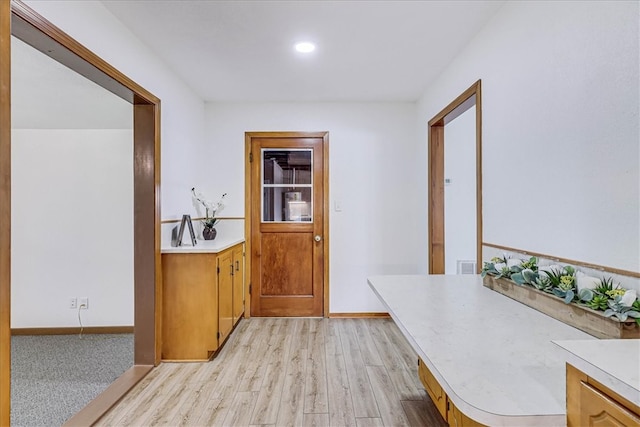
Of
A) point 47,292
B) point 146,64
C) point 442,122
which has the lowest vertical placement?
point 47,292

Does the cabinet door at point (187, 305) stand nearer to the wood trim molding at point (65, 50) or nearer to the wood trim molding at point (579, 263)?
the wood trim molding at point (65, 50)

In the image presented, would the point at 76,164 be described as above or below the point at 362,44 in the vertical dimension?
below

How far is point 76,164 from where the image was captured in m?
3.19

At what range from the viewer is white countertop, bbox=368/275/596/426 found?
720mm

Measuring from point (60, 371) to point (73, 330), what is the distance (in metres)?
0.88

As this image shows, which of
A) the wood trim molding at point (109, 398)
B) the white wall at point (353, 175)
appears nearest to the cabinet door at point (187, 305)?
the wood trim molding at point (109, 398)

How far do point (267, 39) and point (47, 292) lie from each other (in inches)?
125

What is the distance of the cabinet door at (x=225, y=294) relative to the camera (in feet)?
9.05

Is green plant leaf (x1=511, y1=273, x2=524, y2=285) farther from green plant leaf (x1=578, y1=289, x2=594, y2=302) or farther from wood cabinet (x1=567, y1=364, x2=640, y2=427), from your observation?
wood cabinet (x1=567, y1=364, x2=640, y2=427)

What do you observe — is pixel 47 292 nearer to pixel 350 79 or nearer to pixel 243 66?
pixel 243 66

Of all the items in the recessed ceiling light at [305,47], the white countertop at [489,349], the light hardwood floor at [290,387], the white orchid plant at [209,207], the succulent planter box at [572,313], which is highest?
the recessed ceiling light at [305,47]

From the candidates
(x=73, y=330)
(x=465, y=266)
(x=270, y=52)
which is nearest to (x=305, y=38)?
(x=270, y=52)

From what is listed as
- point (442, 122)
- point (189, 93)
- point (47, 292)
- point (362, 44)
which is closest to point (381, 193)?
point (442, 122)

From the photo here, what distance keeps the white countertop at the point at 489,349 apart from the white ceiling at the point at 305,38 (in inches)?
66.0
